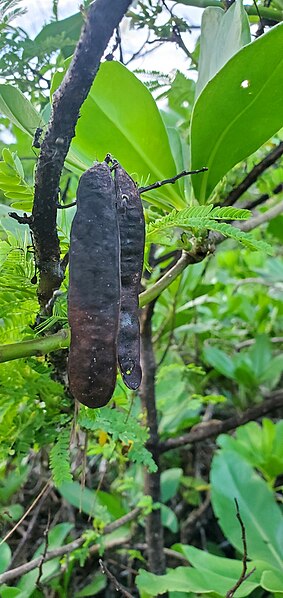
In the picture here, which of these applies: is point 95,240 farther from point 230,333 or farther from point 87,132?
point 230,333

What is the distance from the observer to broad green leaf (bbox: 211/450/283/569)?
0.90 metres

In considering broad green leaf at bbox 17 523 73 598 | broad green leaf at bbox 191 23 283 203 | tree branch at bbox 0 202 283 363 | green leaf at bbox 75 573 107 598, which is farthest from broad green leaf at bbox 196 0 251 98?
green leaf at bbox 75 573 107 598

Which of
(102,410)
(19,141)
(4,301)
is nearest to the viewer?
(4,301)

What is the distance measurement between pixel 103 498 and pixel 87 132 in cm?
72

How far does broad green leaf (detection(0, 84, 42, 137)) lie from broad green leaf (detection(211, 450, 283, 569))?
70 cm

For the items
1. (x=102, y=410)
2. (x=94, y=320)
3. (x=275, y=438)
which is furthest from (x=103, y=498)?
(x=94, y=320)

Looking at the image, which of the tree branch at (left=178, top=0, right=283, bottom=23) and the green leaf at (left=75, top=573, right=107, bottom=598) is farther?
the green leaf at (left=75, top=573, right=107, bottom=598)

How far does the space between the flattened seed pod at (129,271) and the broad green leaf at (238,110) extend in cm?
18

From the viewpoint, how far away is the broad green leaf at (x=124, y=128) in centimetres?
56

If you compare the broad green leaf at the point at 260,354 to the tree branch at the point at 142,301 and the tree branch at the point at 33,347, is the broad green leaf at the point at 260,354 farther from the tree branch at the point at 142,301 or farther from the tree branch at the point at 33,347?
the tree branch at the point at 33,347

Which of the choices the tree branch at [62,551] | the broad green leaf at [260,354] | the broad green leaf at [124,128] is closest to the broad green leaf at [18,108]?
the broad green leaf at [124,128]

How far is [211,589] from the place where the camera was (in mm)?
688

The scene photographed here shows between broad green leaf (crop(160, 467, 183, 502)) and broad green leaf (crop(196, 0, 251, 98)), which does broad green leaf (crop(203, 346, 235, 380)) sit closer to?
broad green leaf (crop(160, 467, 183, 502))

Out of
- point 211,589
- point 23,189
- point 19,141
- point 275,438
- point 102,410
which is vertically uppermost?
point 19,141
